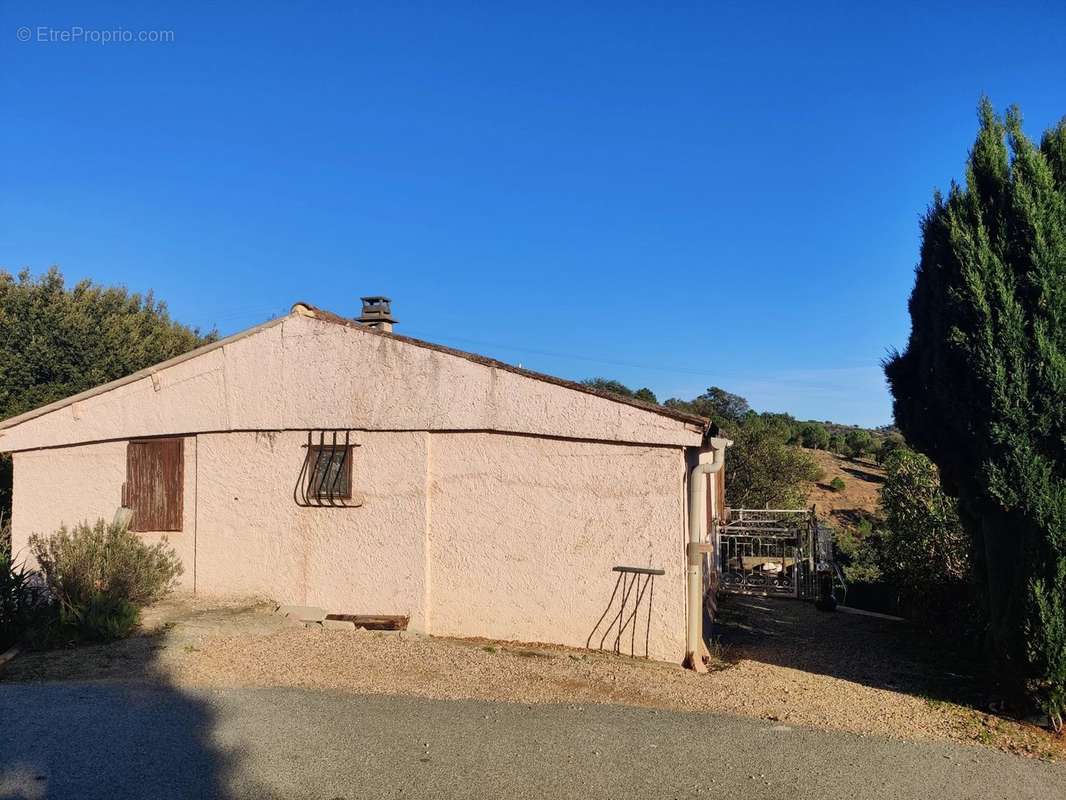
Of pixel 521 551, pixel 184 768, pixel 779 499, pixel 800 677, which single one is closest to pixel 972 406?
pixel 800 677

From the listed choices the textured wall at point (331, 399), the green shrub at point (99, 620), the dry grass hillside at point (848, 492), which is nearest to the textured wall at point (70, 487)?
the textured wall at point (331, 399)

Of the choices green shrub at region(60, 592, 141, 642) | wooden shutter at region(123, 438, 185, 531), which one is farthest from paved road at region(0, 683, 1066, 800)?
wooden shutter at region(123, 438, 185, 531)

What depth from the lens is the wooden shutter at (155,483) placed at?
1063cm

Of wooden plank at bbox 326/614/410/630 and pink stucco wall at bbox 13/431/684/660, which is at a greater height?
pink stucco wall at bbox 13/431/684/660

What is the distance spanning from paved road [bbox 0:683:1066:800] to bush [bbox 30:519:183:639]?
5.11 ft

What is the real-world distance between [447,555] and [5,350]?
49.2 feet

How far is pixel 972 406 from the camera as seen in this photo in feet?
22.3

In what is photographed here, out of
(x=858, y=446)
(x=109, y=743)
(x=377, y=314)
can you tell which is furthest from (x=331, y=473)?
(x=858, y=446)

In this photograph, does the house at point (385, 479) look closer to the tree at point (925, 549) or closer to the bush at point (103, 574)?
the bush at point (103, 574)

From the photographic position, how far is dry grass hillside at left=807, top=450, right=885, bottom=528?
28.7 meters

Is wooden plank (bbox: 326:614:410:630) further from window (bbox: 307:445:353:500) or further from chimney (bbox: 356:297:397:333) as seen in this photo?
chimney (bbox: 356:297:397:333)

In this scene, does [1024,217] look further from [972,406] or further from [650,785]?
[650,785]

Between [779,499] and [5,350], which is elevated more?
[5,350]

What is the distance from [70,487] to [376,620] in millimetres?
5078
